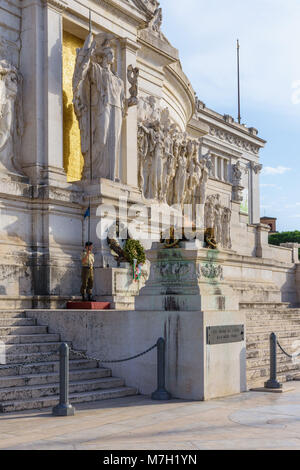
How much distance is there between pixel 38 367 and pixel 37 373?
0.11 m

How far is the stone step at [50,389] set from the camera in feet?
36.3

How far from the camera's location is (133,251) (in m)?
18.7

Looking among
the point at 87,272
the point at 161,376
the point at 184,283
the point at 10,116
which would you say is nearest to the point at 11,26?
the point at 10,116

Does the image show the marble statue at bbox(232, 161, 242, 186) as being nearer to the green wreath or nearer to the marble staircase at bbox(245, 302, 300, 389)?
the marble staircase at bbox(245, 302, 300, 389)

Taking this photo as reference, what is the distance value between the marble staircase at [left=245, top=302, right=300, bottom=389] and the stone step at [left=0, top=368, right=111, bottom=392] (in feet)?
10.4

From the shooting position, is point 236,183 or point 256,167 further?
point 256,167

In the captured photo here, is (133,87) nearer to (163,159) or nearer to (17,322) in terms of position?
(163,159)

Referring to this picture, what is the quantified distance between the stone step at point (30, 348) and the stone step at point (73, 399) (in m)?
1.62

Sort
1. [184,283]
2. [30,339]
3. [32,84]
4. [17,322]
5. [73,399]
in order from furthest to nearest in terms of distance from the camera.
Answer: [32,84], [17,322], [30,339], [184,283], [73,399]

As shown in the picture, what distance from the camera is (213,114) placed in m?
56.2

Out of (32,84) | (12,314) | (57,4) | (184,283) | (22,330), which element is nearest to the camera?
(184,283)

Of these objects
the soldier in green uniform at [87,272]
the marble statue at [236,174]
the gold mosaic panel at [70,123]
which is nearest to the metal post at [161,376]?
the soldier in green uniform at [87,272]

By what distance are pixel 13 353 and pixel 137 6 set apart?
14.3m

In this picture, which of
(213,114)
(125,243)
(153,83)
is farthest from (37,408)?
(213,114)
